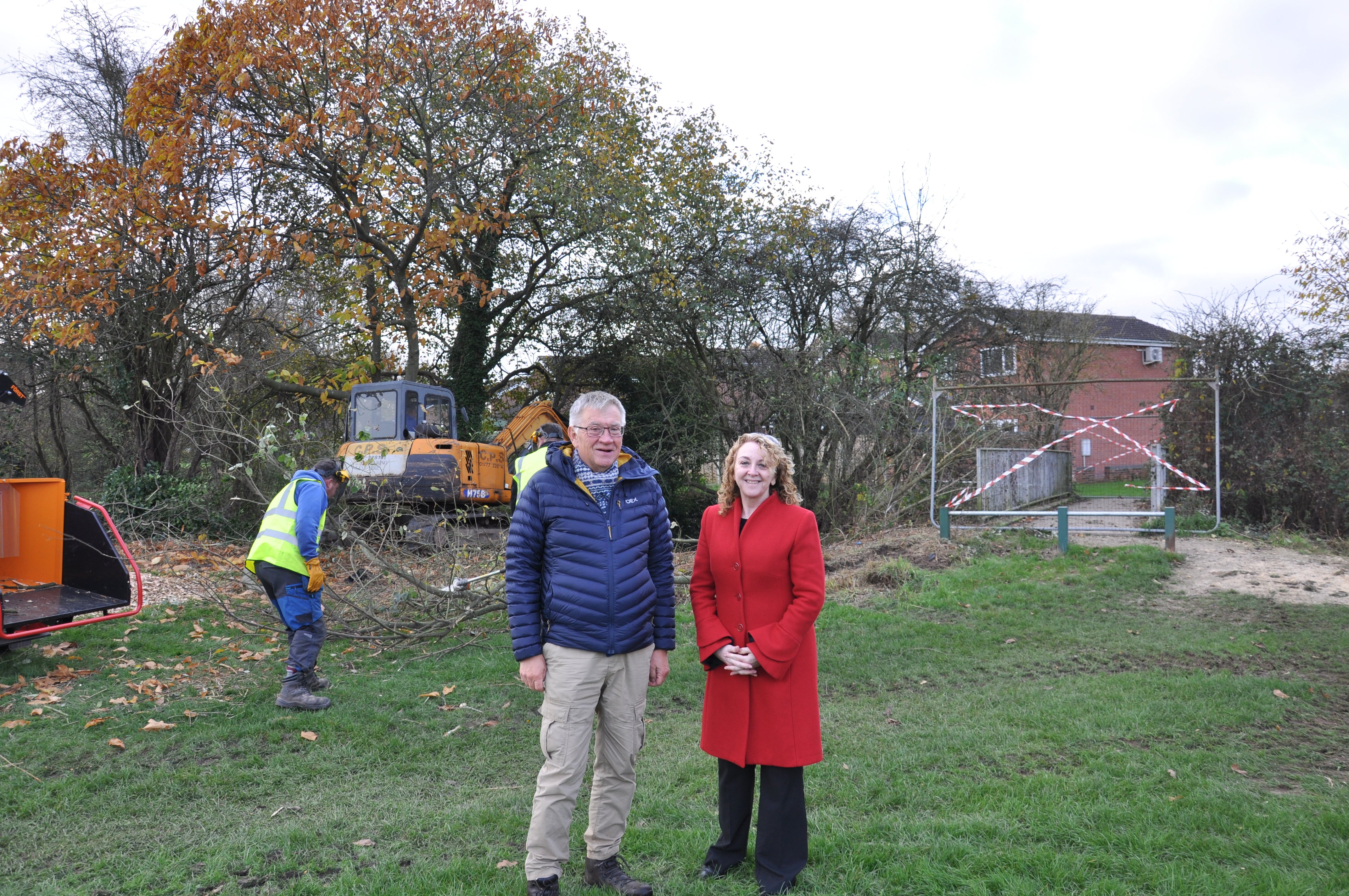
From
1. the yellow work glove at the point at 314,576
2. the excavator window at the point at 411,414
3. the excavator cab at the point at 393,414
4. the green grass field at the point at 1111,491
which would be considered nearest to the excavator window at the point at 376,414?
the excavator cab at the point at 393,414

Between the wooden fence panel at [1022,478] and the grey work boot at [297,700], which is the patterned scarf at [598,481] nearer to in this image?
the grey work boot at [297,700]

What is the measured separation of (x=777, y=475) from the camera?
11.8 feet

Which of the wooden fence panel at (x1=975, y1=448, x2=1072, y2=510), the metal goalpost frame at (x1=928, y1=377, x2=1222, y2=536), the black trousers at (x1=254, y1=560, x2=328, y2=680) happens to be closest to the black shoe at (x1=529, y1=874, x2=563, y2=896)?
the black trousers at (x1=254, y1=560, x2=328, y2=680)

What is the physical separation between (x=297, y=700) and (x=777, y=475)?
14.3ft

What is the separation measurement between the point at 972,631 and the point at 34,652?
855 cm

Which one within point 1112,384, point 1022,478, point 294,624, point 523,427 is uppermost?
point 1112,384

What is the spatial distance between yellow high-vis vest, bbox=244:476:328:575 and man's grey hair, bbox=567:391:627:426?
343 cm

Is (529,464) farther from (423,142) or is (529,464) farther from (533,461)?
(423,142)

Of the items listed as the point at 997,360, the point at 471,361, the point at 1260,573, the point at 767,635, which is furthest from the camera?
the point at 997,360

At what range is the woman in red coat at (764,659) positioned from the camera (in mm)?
3408

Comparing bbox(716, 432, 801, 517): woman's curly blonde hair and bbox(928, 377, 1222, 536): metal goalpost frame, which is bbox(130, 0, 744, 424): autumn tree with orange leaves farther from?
bbox(716, 432, 801, 517): woman's curly blonde hair

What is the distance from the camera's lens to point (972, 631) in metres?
8.30

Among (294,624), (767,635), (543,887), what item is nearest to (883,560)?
(294,624)

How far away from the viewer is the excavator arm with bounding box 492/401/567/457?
1606 centimetres
